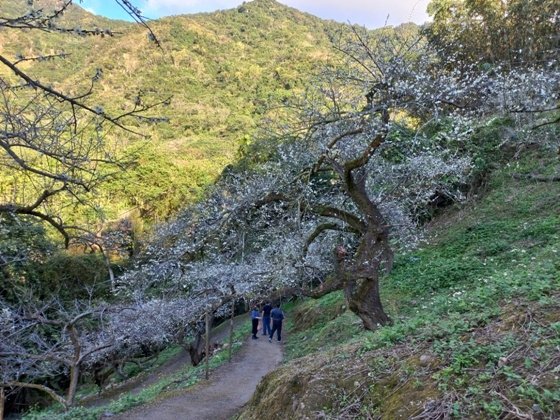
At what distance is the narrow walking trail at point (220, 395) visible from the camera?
820cm

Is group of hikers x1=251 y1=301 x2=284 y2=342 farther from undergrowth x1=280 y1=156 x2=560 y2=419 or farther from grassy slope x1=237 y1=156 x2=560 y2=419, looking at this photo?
undergrowth x1=280 y1=156 x2=560 y2=419

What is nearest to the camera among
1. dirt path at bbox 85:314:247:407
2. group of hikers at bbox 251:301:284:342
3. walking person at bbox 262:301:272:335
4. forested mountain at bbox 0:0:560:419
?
forested mountain at bbox 0:0:560:419

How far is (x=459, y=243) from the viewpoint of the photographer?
13.1 metres

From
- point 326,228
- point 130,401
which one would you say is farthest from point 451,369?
point 130,401

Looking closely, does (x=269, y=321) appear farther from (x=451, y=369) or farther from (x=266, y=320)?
(x=451, y=369)

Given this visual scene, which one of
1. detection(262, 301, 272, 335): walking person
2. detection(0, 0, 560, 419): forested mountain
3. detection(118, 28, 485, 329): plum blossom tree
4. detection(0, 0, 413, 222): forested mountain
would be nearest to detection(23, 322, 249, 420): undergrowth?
detection(0, 0, 560, 419): forested mountain

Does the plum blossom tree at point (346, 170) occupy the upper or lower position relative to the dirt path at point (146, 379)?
A: upper

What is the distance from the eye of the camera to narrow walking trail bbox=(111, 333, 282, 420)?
8.20 meters

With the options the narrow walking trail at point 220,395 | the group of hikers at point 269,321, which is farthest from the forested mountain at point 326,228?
the group of hikers at point 269,321

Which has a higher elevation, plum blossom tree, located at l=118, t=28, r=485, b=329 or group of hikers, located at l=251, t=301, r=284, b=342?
plum blossom tree, located at l=118, t=28, r=485, b=329

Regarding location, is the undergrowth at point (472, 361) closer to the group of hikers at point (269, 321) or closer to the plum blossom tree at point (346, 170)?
the plum blossom tree at point (346, 170)

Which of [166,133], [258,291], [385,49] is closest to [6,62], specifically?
[385,49]

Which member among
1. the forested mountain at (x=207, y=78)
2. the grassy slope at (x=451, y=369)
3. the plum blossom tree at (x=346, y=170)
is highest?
the forested mountain at (x=207, y=78)

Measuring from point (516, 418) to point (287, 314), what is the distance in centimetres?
1871
